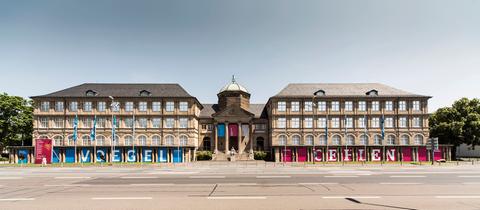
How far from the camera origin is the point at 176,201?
13.5 metres

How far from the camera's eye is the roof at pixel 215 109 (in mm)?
76894

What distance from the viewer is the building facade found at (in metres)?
64.0

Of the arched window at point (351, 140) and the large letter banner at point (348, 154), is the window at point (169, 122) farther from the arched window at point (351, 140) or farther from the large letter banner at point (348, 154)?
the arched window at point (351, 140)

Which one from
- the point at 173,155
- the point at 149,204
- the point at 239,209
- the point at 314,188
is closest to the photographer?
the point at 239,209

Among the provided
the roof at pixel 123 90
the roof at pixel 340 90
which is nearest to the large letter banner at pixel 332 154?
the roof at pixel 340 90

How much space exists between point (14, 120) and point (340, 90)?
66.3 metres

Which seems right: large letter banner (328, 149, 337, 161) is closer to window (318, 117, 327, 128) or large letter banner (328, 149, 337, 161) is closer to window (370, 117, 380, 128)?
window (318, 117, 327, 128)

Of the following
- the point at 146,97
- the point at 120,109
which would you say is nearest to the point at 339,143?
the point at 146,97

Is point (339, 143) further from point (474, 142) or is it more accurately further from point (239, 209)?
point (239, 209)

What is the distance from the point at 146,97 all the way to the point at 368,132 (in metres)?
43.6

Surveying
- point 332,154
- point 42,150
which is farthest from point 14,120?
point 332,154

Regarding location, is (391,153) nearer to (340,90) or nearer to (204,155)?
(340,90)

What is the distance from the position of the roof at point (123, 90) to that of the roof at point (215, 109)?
10.3m

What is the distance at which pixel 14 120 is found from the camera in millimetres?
68875
